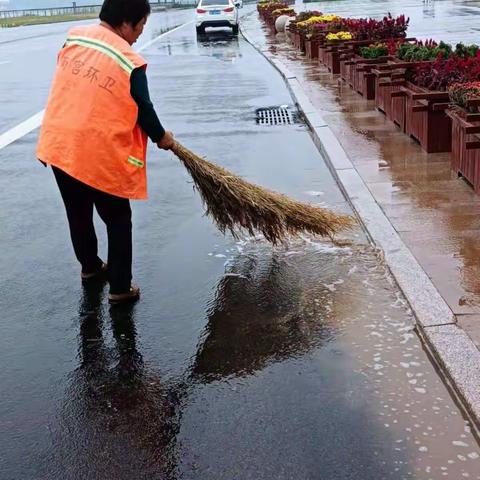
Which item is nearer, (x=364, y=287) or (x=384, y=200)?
(x=364, y=287)

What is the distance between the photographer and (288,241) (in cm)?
592

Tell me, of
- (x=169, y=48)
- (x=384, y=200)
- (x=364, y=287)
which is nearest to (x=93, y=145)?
(x=364, y=287)

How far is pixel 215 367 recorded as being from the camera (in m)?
4.07

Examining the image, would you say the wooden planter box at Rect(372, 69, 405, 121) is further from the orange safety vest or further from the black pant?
the orange safety vest

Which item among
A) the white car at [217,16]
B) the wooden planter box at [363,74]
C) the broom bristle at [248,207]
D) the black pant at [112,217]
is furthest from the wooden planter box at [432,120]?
the white car at [217,16]

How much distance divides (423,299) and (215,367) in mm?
1323

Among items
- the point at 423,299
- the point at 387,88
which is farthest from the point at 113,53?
the point at 387,88

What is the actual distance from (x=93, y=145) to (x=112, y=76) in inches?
15.7

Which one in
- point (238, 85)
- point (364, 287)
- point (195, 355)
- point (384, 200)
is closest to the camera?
point (195, 355)

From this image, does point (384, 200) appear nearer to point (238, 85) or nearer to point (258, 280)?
point (258, 280)

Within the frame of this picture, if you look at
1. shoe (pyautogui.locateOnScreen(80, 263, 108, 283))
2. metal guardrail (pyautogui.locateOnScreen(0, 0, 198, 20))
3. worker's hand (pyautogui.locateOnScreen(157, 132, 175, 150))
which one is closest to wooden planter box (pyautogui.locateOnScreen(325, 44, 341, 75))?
shoe (pyautogui.locateOnScreen(80, 263, 108, 283))

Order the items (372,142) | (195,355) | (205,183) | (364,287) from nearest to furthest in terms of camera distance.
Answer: (195,355) → (364,287) → (205,183) → (372,142)

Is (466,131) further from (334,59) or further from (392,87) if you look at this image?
(334,59)

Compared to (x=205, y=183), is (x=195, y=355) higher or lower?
lower
